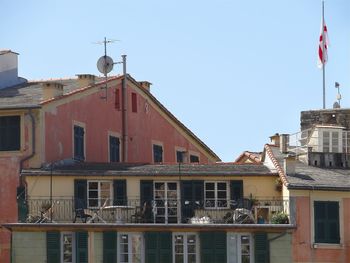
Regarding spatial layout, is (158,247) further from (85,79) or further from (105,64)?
(105,64)

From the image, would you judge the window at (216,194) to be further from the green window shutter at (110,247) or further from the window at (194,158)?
the window at (194,158)

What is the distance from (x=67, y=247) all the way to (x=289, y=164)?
1022 cm

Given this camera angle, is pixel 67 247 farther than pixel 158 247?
Yes

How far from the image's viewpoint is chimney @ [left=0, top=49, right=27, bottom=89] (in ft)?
279

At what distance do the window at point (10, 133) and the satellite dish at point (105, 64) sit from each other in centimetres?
750

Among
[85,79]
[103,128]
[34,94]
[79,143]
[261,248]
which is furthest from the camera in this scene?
[103,128]

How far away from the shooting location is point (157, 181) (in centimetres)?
7556

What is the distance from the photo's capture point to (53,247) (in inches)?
2889

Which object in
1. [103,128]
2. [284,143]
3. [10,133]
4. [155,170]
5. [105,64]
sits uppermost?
[105,64]

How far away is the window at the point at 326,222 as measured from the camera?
241 ft

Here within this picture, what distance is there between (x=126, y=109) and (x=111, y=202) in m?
11.6

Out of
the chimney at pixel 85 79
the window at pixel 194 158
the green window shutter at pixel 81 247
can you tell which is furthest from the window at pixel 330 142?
the window at pixel 194 158

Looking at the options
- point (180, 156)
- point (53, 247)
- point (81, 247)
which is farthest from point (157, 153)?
point (53, 247)

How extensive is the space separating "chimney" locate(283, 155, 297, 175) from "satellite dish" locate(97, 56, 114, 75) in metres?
12.1
